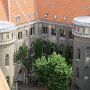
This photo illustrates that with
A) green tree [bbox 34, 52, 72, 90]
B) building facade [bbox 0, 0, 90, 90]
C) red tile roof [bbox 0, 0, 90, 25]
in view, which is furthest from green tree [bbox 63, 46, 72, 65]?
green tree [bbox 34, 52, 72, 90]

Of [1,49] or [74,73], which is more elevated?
[1,49]

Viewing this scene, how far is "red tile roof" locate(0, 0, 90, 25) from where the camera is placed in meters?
78.4

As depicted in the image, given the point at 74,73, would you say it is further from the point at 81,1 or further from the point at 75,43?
the point at 81,1

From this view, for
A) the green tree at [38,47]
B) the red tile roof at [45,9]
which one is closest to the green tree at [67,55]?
the red tile roof at [45,9]

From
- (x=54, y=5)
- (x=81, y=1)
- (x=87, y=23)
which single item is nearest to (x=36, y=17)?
(x=54, y=5)

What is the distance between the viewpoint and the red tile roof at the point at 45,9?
78.4 meters

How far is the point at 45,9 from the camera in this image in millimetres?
86188

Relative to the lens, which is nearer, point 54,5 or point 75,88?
point 75,88

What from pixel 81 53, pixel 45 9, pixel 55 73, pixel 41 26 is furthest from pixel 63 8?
pixel 55 73

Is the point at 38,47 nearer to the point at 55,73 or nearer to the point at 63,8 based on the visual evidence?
the point at 63,8

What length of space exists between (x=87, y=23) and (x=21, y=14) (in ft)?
54.3

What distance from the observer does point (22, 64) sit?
80438 millimetres

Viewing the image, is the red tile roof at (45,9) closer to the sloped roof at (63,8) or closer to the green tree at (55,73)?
the sloped roof at (63,8)

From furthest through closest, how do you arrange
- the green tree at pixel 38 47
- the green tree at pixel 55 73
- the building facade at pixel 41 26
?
the green tree at pixel 38 47
the building facade at pixel 41 26
the green tree at pixel 55 73
